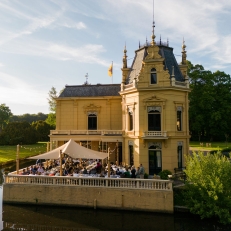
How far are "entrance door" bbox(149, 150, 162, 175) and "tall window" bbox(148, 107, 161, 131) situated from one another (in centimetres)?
202

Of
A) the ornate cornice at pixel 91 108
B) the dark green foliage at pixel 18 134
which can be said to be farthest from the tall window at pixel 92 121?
the dark green foliage at pixel 18 134

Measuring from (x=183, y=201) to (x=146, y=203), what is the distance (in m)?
2.31

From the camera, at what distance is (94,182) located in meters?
16.8

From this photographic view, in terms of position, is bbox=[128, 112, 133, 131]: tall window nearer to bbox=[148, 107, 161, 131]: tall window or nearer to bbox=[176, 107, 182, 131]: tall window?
bbox=[148, 107, 161, 131]: tall window

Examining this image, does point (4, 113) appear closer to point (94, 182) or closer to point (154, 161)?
point (154, 161)

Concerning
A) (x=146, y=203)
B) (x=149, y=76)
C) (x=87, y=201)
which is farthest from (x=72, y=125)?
(x=146, y=203)

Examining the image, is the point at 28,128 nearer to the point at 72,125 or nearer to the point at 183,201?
the point at 72,125

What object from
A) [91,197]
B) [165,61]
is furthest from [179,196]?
[165,61]

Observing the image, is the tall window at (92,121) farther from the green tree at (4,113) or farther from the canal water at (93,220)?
the green tree at (4,113)

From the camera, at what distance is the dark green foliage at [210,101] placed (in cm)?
4491

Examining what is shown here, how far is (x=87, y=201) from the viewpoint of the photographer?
16.7 meters

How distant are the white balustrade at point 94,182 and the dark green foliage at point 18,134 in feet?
138

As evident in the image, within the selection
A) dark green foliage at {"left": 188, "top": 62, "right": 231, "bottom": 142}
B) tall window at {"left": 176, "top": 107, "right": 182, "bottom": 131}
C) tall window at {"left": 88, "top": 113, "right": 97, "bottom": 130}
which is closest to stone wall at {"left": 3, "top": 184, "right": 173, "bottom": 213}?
tall window at {"left": 176, "top": 107, "right": 182, "bottom": 131}

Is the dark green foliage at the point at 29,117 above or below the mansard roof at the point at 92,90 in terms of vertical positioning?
above
